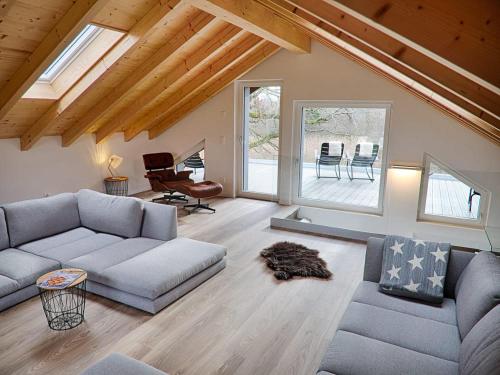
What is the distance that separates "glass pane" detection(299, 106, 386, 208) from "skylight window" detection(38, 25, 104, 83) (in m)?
3.36

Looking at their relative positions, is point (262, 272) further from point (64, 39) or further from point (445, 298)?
point (64, 39)

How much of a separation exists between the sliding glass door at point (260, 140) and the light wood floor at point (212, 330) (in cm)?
291

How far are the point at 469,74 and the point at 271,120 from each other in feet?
17.6

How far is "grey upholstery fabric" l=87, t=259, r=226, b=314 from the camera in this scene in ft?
10.0

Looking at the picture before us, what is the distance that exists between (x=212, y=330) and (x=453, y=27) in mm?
2502

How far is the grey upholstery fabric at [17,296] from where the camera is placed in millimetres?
3029

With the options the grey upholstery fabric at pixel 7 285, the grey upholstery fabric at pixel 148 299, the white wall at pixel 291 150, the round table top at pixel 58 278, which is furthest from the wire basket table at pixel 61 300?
the white wall at pixel 291 150

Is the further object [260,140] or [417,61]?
[260,140]

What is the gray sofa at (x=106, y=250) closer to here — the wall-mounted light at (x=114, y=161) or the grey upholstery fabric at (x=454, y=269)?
the grey upholstery fabric at (x=454, y=269)

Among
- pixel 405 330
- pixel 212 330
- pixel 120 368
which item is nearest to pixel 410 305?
pixel 405 330

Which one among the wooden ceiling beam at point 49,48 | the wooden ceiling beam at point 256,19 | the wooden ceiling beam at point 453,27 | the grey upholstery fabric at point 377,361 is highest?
the wooden ceiling beam at point 256,19

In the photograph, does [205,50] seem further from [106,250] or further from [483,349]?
[483,349]

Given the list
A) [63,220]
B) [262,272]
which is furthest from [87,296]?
[262,272]

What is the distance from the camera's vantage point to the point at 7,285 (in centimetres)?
300
